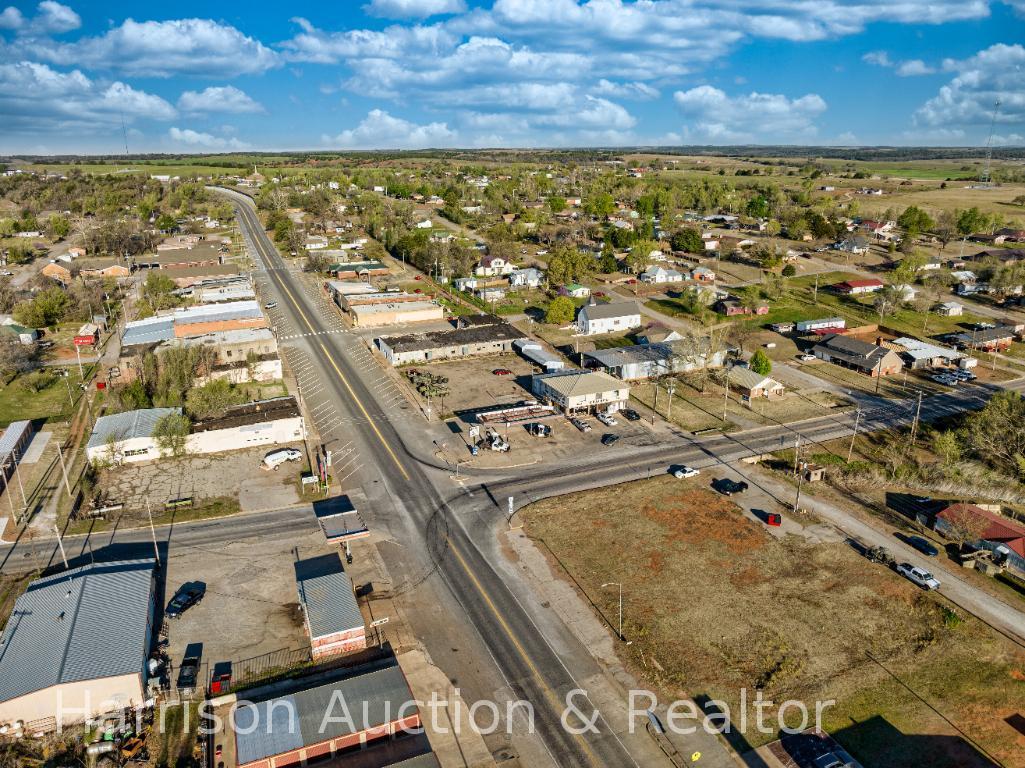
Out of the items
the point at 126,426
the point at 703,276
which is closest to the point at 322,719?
the point at 126,426

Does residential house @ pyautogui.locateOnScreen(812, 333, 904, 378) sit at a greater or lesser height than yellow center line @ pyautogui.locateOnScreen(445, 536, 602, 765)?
greater

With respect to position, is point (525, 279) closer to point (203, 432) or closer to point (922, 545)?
point (203, 432)

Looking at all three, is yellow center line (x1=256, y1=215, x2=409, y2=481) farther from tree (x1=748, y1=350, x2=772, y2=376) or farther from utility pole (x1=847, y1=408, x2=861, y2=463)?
tree (x1=748, y1=350, x2=772, y2=376)

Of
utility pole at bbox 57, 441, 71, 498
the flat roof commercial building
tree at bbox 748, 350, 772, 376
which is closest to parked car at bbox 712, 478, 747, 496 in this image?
tree at bbox 748, 350, 772, 376

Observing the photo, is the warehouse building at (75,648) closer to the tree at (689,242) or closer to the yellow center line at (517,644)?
the yellow center line at (517,644)

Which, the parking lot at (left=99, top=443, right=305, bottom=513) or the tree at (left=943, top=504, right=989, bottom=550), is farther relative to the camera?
the parking lot at (left=99, top=443, right=305, bottom=513)

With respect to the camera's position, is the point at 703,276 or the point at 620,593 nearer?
the point at 620,593

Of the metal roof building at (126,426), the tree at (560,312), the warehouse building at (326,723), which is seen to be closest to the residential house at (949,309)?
the tree at (560,312)

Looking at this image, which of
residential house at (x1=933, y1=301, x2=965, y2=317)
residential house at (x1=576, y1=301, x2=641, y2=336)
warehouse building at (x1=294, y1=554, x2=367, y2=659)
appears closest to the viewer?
warehouse building at (x1=294, y1=554, x2=367, y2=659)
